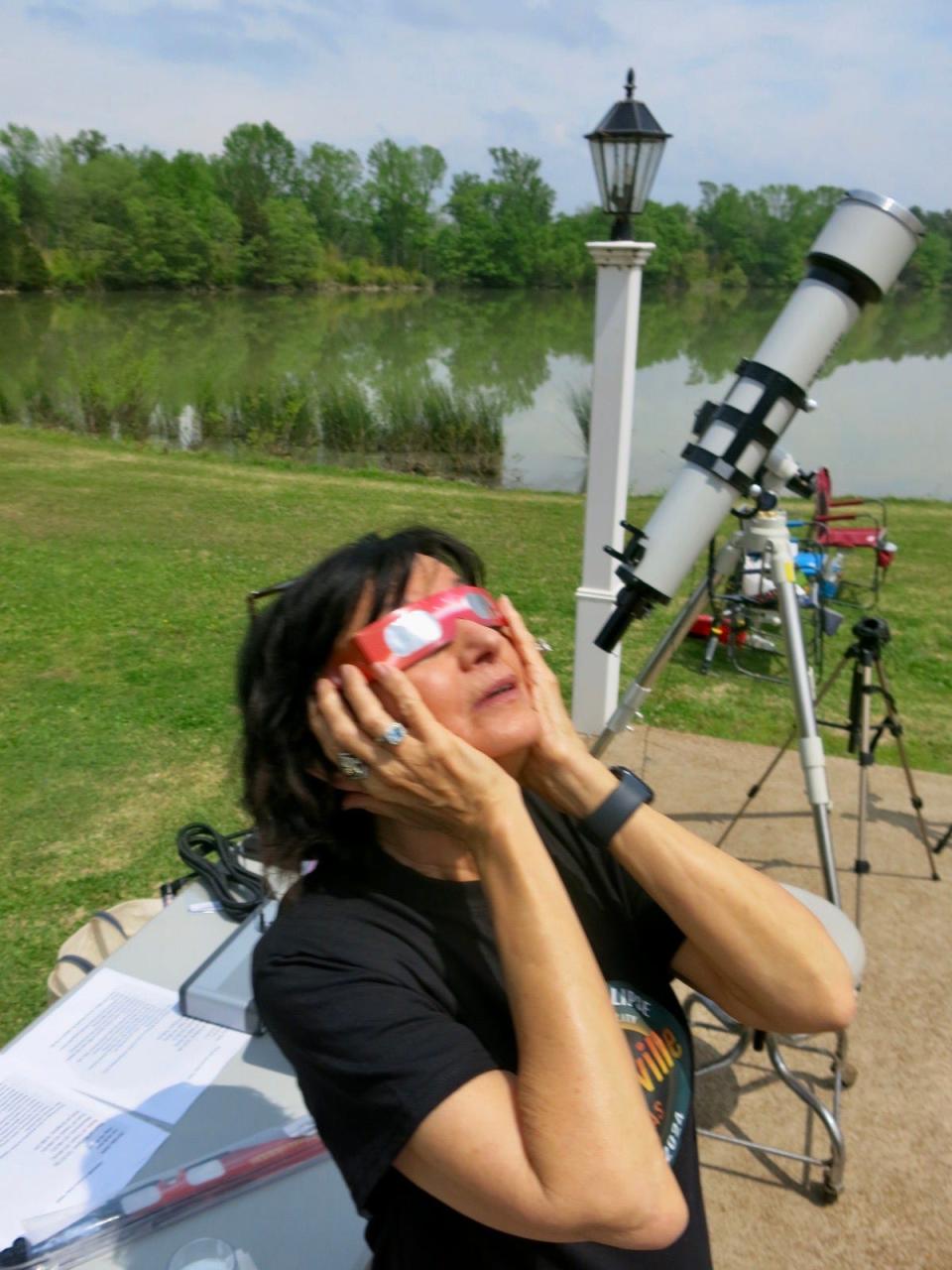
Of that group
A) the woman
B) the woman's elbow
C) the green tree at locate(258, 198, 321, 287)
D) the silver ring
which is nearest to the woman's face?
the woman

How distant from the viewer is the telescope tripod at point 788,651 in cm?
262

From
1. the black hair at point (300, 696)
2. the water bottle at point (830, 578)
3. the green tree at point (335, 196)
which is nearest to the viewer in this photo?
the black hair at point (300, 696)

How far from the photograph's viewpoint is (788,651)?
276 cm

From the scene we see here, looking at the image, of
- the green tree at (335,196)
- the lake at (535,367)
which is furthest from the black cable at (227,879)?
the green tree at (335,196)

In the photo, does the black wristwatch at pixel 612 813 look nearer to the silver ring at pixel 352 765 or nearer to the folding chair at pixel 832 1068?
the silver ring at pixel 352 765

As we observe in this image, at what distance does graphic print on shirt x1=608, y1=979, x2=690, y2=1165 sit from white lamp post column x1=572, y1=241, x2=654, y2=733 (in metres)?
2.62

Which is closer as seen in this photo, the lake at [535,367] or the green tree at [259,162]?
the lake at [535,367]

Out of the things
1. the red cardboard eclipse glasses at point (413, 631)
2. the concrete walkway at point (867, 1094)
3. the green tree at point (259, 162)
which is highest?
the green tree at point (259, 162)

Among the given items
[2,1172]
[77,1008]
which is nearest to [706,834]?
[77,1008]

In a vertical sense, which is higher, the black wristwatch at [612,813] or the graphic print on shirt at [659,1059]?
the black wristwatch at [612,813]

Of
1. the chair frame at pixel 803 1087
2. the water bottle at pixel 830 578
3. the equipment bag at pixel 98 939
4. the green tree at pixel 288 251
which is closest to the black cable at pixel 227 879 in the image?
the equipment bag at pixel 98 939

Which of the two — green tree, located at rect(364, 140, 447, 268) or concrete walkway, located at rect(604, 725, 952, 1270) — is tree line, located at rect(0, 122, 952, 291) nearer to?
green tree, located at rect(364, 140, 447, 268)

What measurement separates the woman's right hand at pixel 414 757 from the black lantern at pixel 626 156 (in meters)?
3.35

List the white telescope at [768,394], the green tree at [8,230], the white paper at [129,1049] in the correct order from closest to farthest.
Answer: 1. the white paper at [129,1049]
2. the white telescope at [768,394]
3. the green tree at [8,230]
